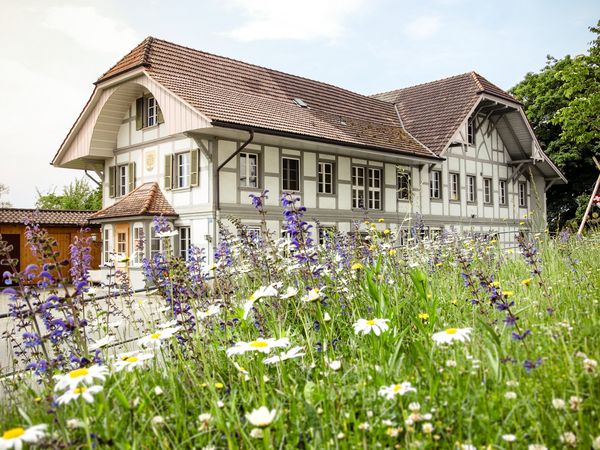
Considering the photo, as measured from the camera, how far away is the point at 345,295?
4.82 meters

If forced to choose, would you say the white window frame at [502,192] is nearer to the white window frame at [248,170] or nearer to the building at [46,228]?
the white window frame at [248,170]

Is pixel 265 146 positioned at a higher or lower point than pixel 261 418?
higher

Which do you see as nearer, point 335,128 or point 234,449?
point 234,449

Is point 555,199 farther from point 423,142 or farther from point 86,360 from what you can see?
point 86,360

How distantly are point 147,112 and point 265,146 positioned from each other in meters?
4.44

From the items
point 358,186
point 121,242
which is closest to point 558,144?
point 358,186

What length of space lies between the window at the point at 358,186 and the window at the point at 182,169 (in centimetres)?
576

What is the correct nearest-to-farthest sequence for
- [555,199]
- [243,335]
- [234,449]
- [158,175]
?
[234,449] → [243,335] → [158,175] → [555,199]

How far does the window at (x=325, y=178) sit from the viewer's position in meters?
19.8

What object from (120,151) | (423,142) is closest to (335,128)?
(423,142)

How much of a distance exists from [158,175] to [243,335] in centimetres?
1566

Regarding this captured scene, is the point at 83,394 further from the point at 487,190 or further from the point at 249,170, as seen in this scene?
the point at 487,190

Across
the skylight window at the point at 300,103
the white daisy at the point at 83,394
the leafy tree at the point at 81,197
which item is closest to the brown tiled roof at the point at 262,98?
the skylight window at the point at 300,103

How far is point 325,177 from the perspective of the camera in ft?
65.5
